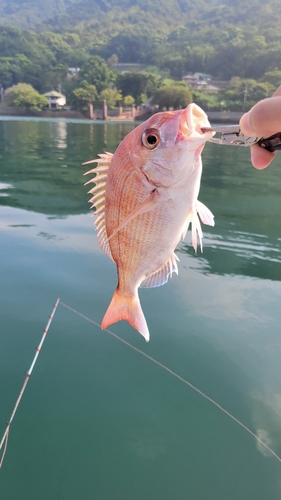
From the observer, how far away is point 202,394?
3002 millimetres

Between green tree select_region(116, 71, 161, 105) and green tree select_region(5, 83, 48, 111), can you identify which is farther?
green tree select_region(116, 71, 161, 105)

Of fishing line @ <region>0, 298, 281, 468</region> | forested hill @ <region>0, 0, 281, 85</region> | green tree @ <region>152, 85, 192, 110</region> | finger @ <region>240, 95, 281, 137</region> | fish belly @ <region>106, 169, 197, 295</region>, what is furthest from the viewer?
forested hill @ <region>0, 0, 281, 85</region>

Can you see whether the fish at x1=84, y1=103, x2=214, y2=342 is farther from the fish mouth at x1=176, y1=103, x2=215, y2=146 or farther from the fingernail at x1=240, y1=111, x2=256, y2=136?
the fingernail at x1=240, y1=111, x2=256, y2=136

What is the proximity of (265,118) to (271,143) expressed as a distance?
13.4 inches

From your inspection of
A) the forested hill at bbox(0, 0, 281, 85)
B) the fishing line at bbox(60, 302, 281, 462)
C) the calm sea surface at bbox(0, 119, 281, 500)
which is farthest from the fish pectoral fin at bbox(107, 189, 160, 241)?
the forested hill at bbox(0, 0, 281, 85)

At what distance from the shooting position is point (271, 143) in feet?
5.50

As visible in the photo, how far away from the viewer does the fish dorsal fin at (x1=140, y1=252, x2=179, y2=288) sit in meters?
2.09

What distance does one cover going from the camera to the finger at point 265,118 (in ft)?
4.38

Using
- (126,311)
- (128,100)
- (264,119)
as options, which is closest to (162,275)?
(126,311)

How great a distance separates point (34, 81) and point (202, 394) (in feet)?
426

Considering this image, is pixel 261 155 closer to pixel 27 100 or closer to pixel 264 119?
pixel 264 119

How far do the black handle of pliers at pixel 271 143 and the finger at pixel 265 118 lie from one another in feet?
0.78

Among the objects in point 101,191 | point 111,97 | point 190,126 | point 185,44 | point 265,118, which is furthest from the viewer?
point 185,44

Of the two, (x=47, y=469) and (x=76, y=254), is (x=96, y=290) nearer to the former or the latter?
(x=76, y=254)
